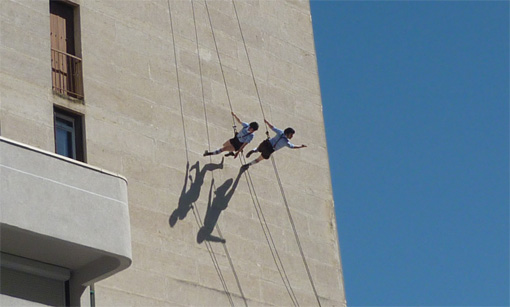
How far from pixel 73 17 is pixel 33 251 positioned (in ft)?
21.0

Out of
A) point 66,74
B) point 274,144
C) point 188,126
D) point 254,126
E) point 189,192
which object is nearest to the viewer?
point 66,74

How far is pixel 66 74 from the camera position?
25188mm

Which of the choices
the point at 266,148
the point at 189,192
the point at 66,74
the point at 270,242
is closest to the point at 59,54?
the point at 66,74

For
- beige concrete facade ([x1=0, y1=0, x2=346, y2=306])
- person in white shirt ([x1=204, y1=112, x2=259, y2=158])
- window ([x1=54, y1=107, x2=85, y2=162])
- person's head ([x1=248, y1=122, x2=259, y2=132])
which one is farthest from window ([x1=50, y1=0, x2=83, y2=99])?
person's head ([x1=248, y1=122, x2=259, y2=132])

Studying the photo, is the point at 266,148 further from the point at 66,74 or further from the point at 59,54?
the point at 59,54

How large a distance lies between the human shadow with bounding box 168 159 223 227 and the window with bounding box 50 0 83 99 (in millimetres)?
2896

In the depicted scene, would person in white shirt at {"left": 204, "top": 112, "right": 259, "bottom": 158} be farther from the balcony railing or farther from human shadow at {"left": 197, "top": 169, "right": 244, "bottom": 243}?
the balcony railing

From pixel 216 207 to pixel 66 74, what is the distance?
4196mm

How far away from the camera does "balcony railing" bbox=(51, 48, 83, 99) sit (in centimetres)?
2492

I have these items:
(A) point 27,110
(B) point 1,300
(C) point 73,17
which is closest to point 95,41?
(C) point 73,17

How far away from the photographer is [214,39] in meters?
28.4

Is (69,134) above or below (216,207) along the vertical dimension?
above

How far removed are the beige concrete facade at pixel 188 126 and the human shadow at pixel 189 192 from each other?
2.6 inches

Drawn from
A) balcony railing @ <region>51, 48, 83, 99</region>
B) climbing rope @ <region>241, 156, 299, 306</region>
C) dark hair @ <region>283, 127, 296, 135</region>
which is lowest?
climbing rope @ <region>241, 156, 299, 306</region>
